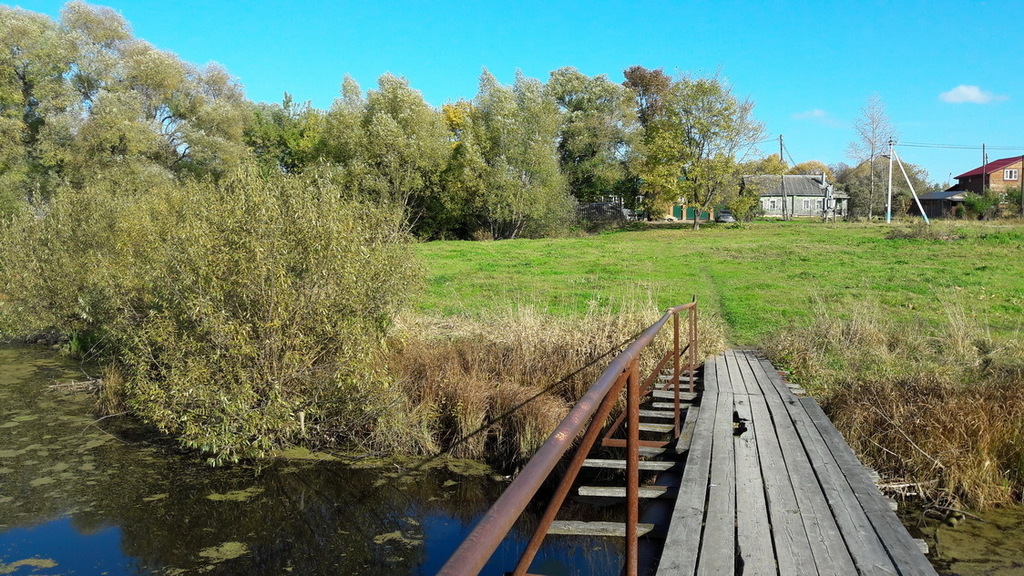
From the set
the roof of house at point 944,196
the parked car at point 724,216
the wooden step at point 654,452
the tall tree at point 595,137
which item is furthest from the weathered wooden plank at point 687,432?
the roof of house at point 944,196

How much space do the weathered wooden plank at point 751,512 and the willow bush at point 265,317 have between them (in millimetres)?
5351

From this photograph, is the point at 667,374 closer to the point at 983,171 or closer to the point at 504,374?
the point at 504,374

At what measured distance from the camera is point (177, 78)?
103 ft

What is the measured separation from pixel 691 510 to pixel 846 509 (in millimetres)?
982

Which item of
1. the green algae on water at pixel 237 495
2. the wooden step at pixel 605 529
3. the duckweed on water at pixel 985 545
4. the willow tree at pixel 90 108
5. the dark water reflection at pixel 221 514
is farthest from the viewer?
the willow tree at pixel 90 108

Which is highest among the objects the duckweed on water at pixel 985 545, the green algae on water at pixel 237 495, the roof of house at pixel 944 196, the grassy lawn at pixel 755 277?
the roof of house at pixel 944 196

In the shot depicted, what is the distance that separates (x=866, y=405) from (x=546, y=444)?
25.8ft

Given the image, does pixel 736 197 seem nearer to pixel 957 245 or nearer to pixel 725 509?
pixel 957 245

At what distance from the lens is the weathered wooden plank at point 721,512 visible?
367cm

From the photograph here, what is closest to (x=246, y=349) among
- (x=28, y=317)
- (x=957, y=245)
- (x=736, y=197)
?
(x=28, y=317)

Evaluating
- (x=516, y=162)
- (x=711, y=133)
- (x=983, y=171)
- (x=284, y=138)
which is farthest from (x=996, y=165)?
(x=284, y=138)

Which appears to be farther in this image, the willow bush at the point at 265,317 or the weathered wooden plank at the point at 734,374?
the willow bush at the point at 265,317

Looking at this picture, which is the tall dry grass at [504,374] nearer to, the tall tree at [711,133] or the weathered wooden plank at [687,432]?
the weathered wooden plank at [687,432]

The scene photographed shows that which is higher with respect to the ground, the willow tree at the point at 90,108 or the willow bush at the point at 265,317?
the willow tree at the point at 90,108
